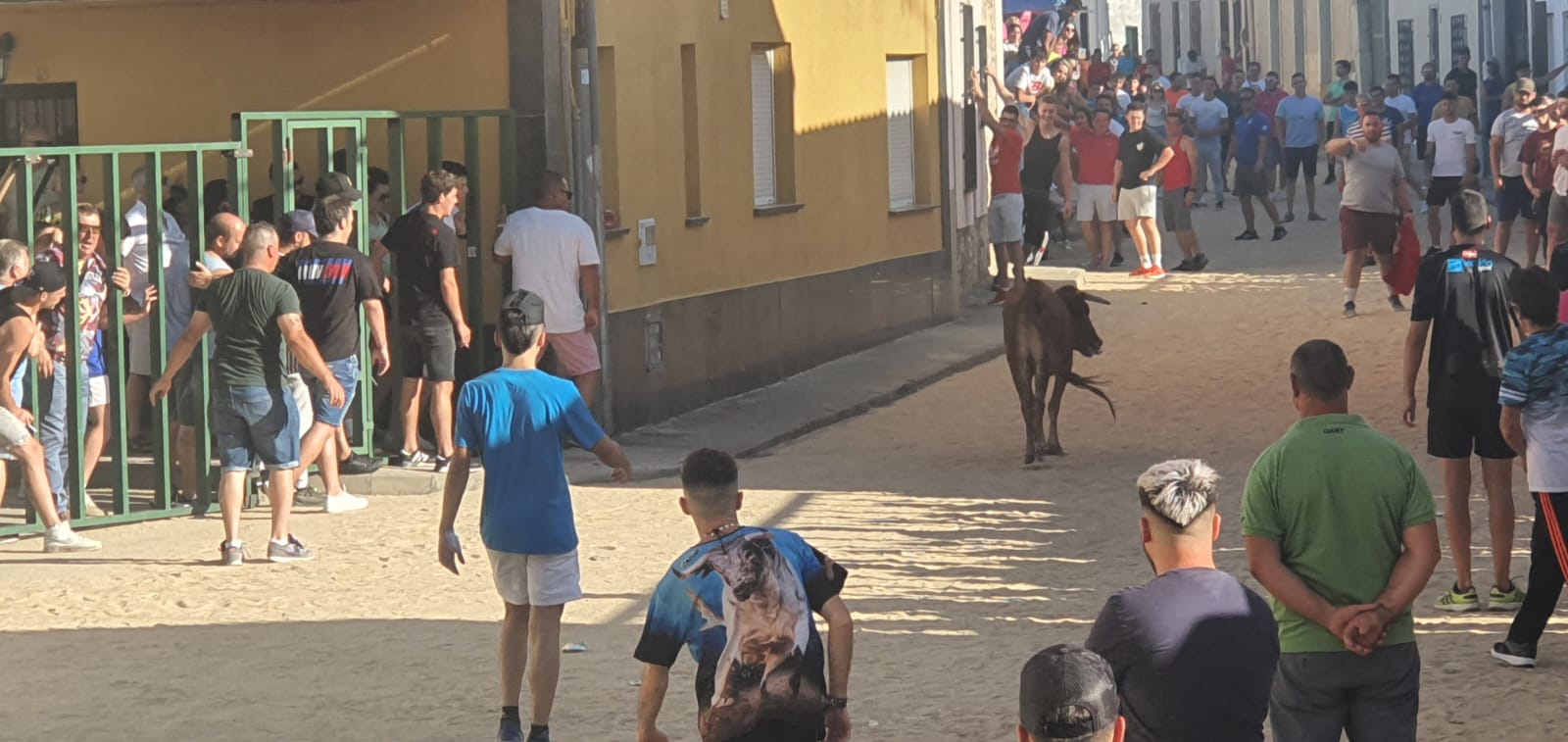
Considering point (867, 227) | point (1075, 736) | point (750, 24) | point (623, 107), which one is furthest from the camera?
point (867, 227)

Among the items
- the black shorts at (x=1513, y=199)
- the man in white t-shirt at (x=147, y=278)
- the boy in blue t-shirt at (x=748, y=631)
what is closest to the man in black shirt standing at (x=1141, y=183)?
the black shorts at (x=1513, y=199)

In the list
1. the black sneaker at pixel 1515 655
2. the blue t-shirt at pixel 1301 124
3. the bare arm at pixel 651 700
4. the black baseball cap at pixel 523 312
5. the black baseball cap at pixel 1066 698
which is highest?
the blue t-shirt at pixel 1301 124

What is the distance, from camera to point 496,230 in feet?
48.9

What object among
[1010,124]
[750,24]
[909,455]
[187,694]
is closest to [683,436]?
[909,455]

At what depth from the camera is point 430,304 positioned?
539 inches

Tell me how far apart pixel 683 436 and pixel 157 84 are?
13.9ft

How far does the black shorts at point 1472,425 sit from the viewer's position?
9195 millimetres

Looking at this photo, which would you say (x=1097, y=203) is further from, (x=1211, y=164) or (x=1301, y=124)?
(x=1211, y=164)

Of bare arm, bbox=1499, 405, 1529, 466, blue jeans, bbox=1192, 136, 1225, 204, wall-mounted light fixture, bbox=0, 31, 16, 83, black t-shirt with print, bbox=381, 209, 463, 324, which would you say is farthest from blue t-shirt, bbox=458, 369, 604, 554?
blue jeans, bbox=1192, 136, 1225, 204

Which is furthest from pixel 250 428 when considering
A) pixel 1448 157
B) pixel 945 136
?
pixel 1448 157

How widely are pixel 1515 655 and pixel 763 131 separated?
36.7 ft

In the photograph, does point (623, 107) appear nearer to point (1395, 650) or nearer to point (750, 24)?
point (750, 24)

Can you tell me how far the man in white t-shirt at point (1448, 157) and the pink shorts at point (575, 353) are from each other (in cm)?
1251

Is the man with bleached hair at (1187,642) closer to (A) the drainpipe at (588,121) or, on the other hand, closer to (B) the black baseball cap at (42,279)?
(B) the black baseball cap at (42,279)
